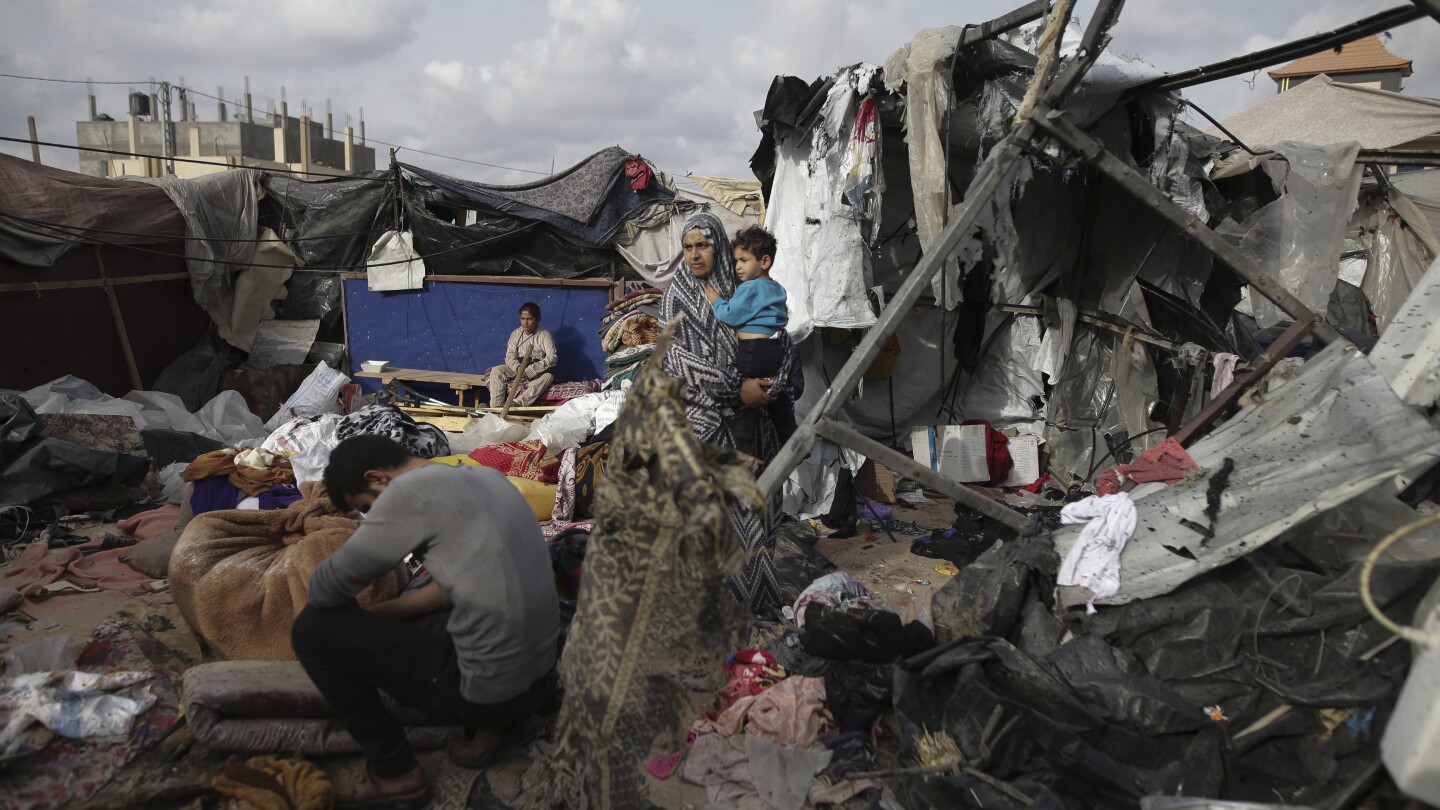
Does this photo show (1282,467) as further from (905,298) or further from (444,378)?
(444,378)

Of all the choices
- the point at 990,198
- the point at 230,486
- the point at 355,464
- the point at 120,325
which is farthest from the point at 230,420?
the point at 990,198

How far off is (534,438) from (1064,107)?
179 inches

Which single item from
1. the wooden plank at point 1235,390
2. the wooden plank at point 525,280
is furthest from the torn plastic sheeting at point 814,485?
the wooden plank at point 525,280

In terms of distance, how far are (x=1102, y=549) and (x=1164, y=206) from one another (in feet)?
4.94

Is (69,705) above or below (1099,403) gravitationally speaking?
below

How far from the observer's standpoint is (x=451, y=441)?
22.8 ft

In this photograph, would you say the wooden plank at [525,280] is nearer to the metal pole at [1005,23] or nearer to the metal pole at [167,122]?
the metal pole at [1005,23]

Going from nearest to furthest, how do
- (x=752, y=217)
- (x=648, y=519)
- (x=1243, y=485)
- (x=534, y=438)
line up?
(x=648, y=519) < (x=1243, y=485) < (x=534, y=438) < (x=752, y=217)

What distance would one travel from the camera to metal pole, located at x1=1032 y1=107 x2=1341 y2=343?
132 inches

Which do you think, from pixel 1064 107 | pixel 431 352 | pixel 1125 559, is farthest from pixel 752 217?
pixel 1125 559

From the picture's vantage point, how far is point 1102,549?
3.17 metres

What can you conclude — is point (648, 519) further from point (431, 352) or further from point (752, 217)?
point (752, 217)

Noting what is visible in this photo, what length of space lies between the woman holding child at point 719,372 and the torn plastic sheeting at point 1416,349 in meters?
2.45

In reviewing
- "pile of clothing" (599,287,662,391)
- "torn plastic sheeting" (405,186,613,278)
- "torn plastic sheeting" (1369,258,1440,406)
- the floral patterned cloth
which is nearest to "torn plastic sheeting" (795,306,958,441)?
"pile of clothing" (599,287,662,391)
